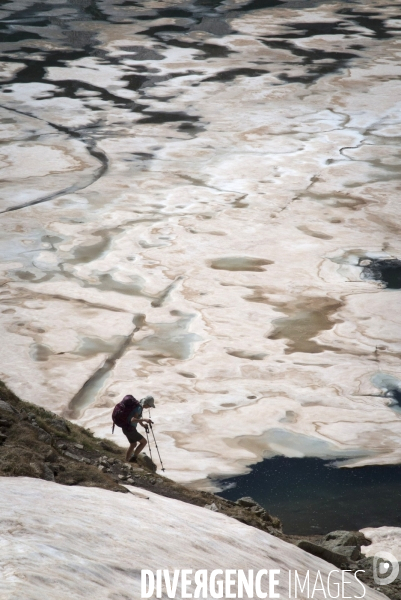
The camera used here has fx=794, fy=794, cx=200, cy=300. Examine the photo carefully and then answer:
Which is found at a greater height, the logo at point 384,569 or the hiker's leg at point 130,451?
the logo at point 384,569

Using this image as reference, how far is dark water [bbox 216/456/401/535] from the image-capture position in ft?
20.3

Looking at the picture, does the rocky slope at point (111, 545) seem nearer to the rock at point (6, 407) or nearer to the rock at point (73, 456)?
the rock at point (73, 456)

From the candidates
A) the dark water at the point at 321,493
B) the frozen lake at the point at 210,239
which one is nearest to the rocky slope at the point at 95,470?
the dark water at the point at 321,493

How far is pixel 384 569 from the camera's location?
4.95 meters

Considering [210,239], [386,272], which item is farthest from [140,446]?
[210,239]

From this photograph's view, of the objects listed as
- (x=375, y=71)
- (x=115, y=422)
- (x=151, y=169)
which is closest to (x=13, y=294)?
(x=115, y=422)

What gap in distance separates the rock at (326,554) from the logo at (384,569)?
0.20m

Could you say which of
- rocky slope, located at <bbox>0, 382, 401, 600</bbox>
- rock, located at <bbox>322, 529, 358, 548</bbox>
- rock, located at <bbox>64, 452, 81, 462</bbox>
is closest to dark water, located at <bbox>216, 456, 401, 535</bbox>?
rocky slope, located at <bbox>0, 382, 401, 600</bbox>

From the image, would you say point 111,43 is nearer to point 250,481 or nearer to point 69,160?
point 69,160

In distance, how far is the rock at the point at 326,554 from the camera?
4.69 metres

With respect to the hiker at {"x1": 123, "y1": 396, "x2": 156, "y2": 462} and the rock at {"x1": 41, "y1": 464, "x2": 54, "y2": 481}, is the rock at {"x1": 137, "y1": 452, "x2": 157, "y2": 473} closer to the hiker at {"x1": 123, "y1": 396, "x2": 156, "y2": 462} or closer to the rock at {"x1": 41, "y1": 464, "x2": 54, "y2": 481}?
the hiker at {"x1": 123, "y1": 396, "x2": 156, "y2": 462}

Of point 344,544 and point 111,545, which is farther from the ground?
point 111,545

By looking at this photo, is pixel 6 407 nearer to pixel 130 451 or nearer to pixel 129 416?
pixel 129 416

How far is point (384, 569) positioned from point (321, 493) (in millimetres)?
1671
